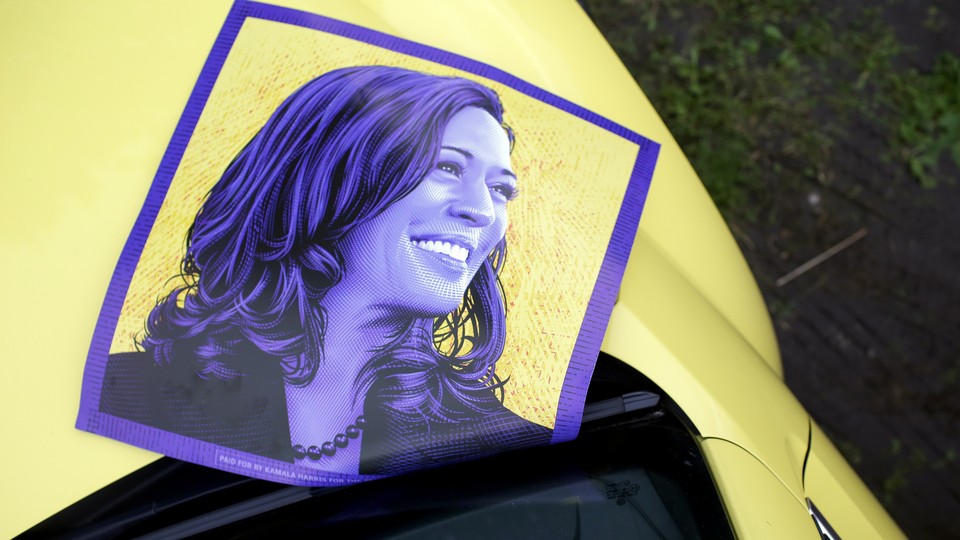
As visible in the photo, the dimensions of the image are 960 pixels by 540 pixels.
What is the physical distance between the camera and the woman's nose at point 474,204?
0.87 metres

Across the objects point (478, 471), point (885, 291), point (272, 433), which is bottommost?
point (478, 471)

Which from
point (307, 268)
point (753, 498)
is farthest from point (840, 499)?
point (307, 268)

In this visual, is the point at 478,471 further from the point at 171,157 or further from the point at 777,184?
the point at 777,184

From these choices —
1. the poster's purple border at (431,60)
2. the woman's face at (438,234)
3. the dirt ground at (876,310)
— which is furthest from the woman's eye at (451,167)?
the dirt ground at (876,310)

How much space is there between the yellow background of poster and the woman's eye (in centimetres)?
8

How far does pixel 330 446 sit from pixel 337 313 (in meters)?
0.15

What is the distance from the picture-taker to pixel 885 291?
70.3 inches

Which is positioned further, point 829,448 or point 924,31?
point 924,31

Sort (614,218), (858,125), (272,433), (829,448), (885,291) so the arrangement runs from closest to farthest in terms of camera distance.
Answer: (272,433)
(614,218)
(829,448)
(885,291)
(858,125)

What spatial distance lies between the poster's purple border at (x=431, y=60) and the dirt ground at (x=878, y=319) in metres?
0.96

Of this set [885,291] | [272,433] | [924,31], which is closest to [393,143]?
[272,433]

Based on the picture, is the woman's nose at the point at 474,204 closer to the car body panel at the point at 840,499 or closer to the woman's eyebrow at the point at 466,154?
the woman's eyebrow at the point at 466,154

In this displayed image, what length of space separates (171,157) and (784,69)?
172 centimetres

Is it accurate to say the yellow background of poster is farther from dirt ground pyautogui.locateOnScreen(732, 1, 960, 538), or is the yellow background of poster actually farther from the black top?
dirt ground pyautogui.locateOnScreen(732, 1, 960, 538)
